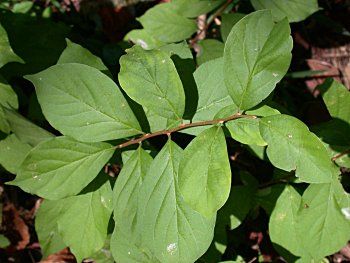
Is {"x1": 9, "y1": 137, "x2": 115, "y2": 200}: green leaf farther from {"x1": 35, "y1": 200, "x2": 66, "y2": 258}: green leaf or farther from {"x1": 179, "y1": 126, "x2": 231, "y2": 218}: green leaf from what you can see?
{"x1": 179, "y1": 126, "x2": 231, "y2": 218}: green leaf

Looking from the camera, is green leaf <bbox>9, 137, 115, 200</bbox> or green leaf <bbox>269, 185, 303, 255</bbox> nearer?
green leaf <bbox>9, 137, 115, 200</bbox>

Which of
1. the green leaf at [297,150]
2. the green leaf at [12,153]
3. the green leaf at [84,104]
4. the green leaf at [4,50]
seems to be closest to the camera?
the green leaf at [297,150]

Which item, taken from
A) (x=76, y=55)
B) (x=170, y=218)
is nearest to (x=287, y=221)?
(x=170, y=218)

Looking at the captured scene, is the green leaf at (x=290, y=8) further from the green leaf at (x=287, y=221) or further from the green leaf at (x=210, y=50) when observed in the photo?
the green leaf at (x=287, y=221)

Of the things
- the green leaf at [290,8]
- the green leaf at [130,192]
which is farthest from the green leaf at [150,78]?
the green leaf at [290,8]

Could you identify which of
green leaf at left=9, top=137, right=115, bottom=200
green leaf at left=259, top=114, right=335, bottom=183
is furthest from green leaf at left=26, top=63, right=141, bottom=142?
green leaf at left=259, top=114, right=335, bottom=183

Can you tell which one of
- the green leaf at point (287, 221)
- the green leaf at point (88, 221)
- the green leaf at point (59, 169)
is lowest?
the green leaf at point (287, 221)
